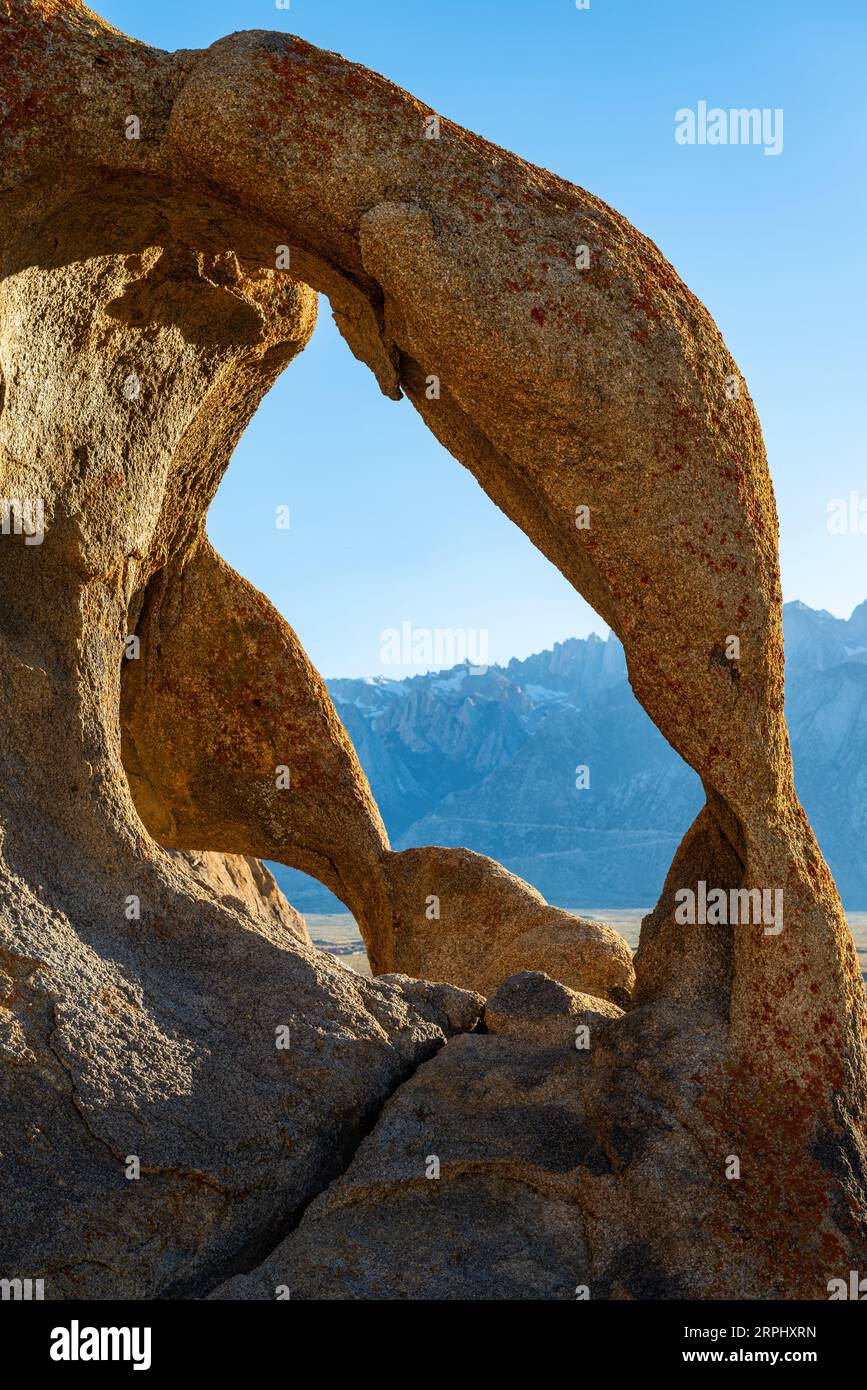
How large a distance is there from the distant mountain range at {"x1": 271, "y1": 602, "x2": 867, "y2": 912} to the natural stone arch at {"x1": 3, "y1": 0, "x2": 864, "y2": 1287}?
132 metres

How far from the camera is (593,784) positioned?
592ft

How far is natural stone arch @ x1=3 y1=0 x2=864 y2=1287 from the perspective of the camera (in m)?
6.53

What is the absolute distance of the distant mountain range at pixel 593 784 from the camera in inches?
5940

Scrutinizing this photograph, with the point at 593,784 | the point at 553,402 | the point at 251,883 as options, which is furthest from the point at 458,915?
the point at 593,784

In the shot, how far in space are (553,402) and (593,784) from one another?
175m

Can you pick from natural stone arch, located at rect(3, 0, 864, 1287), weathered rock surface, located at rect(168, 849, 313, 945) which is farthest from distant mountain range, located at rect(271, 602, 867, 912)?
natural stone arch, located at rect(3, 0, 864, 1287)

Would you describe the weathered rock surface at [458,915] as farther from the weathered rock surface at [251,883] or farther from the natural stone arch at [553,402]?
the natural stone arch at [553,402]

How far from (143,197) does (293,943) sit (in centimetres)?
420

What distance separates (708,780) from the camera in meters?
6.79

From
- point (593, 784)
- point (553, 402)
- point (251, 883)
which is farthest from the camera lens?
point (593, 784)

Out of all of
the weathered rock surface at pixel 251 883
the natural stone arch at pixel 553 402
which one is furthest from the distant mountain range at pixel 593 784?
the natural stone arch at pixel 553 402

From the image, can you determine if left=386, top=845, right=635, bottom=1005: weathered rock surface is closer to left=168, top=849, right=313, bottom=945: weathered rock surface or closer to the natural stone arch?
left=168, top=849, right=313, bottom=945: weathered rock surface

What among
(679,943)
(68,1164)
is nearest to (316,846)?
(679,943)

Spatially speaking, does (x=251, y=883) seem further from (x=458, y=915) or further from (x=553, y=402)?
(x=553, y=402)
